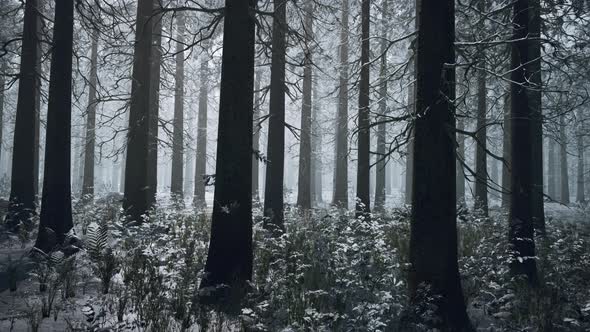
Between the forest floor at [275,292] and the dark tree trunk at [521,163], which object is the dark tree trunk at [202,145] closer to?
the forest floor at [275,292]

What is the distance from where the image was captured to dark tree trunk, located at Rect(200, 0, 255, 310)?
5.65 metres

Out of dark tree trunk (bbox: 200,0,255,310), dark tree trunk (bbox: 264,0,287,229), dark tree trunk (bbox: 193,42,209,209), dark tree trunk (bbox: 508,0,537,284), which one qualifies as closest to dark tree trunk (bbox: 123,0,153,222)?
dark tree trunk (bbox: 264,0,287,229)

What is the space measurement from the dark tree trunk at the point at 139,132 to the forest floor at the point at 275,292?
2766 millimetres

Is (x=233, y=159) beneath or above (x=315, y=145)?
beneath

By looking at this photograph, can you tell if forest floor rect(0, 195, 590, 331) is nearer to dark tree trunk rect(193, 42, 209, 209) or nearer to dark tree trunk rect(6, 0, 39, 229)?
dark tree trunk rect(6, 0, 39, 229)

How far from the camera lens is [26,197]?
10836mm

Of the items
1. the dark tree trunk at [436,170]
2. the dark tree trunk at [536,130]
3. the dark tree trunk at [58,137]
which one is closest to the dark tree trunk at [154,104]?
the dark tree trunk at [58,137]

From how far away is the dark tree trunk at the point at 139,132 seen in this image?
36.5 ft

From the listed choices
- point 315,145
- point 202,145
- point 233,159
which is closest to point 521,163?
point 233,159

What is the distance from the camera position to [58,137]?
26.8 feet

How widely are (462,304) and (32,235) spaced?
9534mm

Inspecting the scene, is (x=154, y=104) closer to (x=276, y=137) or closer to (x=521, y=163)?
(x=276, y=137)

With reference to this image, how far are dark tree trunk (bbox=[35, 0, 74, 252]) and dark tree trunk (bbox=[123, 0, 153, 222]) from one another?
2.80 metres

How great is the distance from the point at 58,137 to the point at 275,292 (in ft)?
18.3
